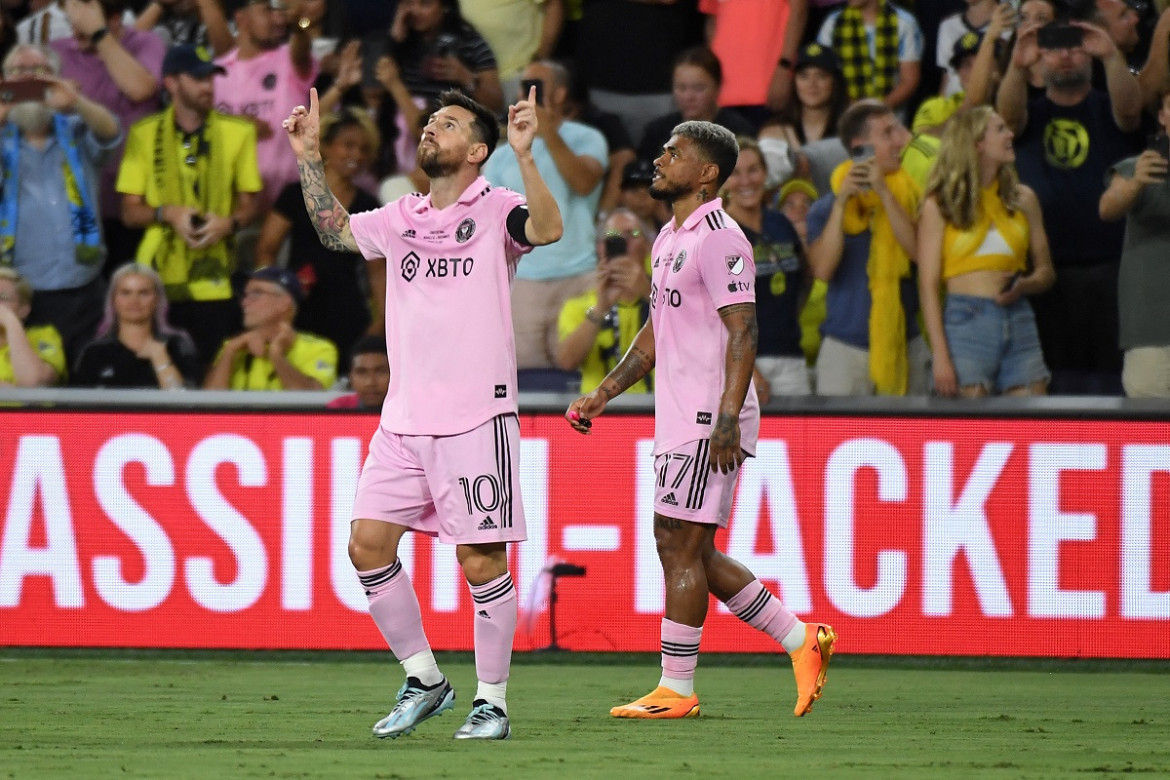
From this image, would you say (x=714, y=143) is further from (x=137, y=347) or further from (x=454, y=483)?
(x=137, y=347)

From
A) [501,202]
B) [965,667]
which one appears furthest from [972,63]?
[501,202]

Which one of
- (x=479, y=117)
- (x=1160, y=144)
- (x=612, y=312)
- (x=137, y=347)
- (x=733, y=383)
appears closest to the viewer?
(x=479, y=117)

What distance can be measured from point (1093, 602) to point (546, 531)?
2962 mm

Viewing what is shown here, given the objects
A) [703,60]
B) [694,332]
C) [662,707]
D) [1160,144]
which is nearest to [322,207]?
[694,332]

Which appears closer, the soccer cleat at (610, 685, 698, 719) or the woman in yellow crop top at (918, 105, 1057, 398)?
the soccer cleat at (610, 685, 698, 719)

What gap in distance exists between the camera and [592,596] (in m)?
9.79

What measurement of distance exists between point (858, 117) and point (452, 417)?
17.2 feet

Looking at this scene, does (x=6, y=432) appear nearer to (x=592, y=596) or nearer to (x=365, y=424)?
(x=365, y=424)

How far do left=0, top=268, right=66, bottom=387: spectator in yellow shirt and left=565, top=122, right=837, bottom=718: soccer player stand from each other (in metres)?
4.93

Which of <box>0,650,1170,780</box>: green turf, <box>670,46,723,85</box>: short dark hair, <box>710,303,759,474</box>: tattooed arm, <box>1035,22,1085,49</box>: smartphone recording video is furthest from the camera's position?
<box>670,46,723,85</box>: short dark hair

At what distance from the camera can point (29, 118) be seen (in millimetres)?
11531

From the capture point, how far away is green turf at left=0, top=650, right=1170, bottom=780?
5570mm

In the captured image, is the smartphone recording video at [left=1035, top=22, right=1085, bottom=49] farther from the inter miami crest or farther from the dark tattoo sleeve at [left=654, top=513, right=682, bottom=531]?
the inter miami crest

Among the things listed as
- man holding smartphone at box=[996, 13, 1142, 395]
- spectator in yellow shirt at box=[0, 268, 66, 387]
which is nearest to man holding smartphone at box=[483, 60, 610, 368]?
man holding smartphone at box=[996, 13, 1142, 395]
